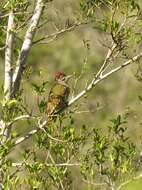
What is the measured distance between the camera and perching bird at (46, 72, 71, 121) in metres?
6.11

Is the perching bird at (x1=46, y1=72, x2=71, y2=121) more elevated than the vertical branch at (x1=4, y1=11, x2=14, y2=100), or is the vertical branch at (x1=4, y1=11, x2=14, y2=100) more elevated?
the vertical branch at (x1=4, y1=11, x2=14, y2=100)

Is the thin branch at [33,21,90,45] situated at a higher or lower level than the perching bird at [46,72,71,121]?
higher

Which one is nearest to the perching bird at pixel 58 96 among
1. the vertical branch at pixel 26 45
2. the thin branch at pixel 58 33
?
the vertical branch at pixel 26 45

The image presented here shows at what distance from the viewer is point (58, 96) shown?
22.5 feet

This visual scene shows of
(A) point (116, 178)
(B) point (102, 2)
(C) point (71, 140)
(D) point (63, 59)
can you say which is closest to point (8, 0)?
(B) point (102, 2)

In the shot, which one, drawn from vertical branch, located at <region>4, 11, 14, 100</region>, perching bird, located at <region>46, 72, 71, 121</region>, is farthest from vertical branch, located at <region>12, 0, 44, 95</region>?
perching bird, located at <region>46, 72, 71, 121</region>

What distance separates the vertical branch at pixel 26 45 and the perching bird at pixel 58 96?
1.16ft

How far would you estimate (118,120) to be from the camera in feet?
19.7

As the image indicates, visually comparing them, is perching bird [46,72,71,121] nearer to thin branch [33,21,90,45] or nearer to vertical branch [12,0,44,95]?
vertical branch [12,0,44,95]

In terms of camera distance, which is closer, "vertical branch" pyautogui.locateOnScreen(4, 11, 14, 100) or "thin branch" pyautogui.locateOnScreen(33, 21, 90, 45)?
"vertical branch" pyautogui.locateOnScreen(4, 11, 14, 100)

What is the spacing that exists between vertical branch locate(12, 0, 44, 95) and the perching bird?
35cm

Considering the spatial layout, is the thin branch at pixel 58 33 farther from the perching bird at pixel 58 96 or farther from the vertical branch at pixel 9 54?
the perching bird at pixel 58 96

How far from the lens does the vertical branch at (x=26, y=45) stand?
6059 mm

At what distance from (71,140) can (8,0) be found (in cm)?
120
